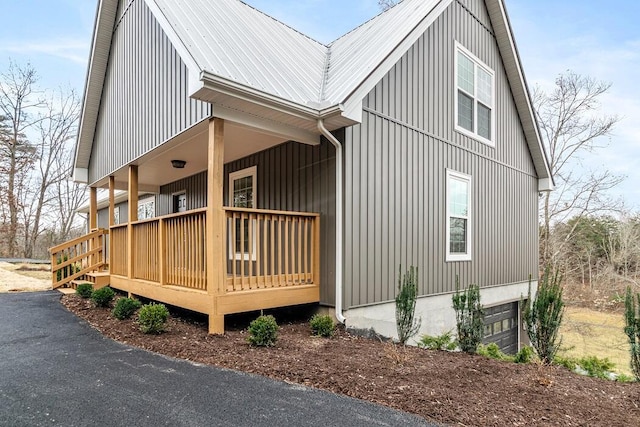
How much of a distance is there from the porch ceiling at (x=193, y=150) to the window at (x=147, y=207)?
8.14 ft

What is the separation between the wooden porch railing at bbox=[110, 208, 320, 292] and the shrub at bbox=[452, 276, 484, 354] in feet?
7.09

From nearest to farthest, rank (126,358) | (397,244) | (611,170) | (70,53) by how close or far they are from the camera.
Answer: (126,358)
(397,244)
(611,170)
(70,53)

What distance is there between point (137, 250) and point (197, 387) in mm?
4670

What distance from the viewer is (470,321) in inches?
203

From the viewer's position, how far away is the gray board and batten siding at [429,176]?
6113mm

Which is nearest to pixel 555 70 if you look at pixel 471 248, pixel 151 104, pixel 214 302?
pixel 471 248

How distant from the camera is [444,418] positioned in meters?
3.00

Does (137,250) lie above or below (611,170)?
below

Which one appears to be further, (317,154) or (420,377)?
(317,154)

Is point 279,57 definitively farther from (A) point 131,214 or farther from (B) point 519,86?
(B) point 519,86

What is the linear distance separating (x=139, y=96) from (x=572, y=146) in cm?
2021

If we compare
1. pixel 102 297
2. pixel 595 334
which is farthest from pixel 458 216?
pixel 595 334

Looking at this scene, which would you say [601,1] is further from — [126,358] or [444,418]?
[126,358]

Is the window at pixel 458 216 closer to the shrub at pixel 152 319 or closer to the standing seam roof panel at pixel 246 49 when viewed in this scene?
the standing seam roof panel at pixel 246 49
